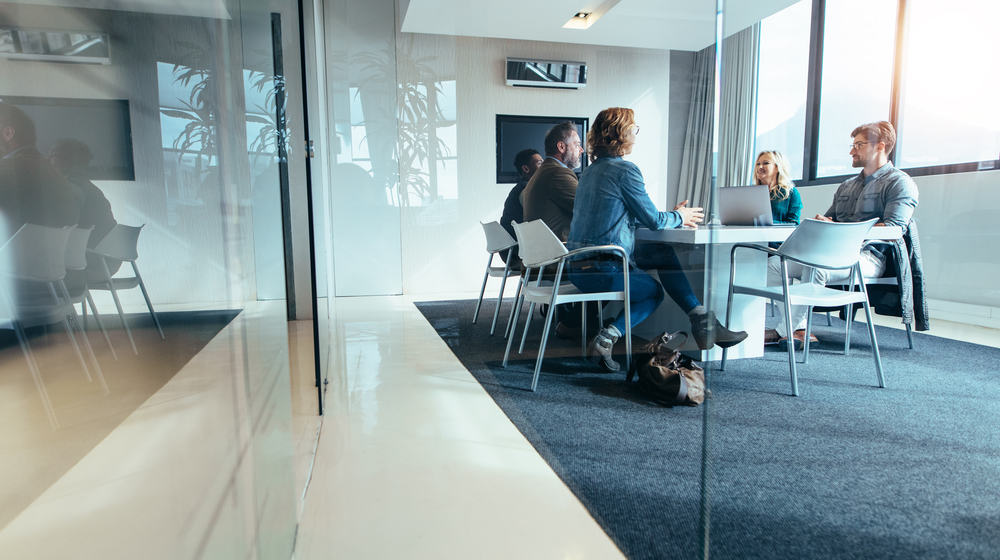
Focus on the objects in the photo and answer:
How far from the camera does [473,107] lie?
2.08m

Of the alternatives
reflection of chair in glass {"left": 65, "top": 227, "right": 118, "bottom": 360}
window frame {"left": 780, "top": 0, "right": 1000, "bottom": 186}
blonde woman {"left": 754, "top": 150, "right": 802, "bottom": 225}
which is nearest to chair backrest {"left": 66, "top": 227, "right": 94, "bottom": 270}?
reflection of chair in glass {"left": 65, "top": 227, "right": 118, "bottom": 360}

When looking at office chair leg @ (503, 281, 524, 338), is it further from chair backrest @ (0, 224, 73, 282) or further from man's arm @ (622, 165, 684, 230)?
chair backrest @ (0, 224, 73, 282)

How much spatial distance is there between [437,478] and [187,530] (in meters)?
1.18

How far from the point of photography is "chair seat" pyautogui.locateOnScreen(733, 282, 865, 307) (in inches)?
91.9

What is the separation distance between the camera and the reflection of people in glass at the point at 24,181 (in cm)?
20

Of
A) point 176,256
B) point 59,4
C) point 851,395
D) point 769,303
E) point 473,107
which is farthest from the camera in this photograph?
point 769,303

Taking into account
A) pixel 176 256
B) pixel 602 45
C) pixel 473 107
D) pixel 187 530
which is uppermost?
pixel 602 45

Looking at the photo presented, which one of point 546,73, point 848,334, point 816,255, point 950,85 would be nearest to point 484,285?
point 546,73

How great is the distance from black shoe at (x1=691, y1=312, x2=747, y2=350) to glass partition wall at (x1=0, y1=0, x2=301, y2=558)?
1650mm

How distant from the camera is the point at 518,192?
2.23 meters

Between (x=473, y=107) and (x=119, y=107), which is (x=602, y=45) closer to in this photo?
(x=473, y=107)

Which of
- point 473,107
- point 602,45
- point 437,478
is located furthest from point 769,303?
point 437,478

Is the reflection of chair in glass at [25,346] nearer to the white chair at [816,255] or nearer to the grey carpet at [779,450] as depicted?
the grey carpet at [779,450]

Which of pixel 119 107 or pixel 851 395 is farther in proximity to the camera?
pixel 851 395
